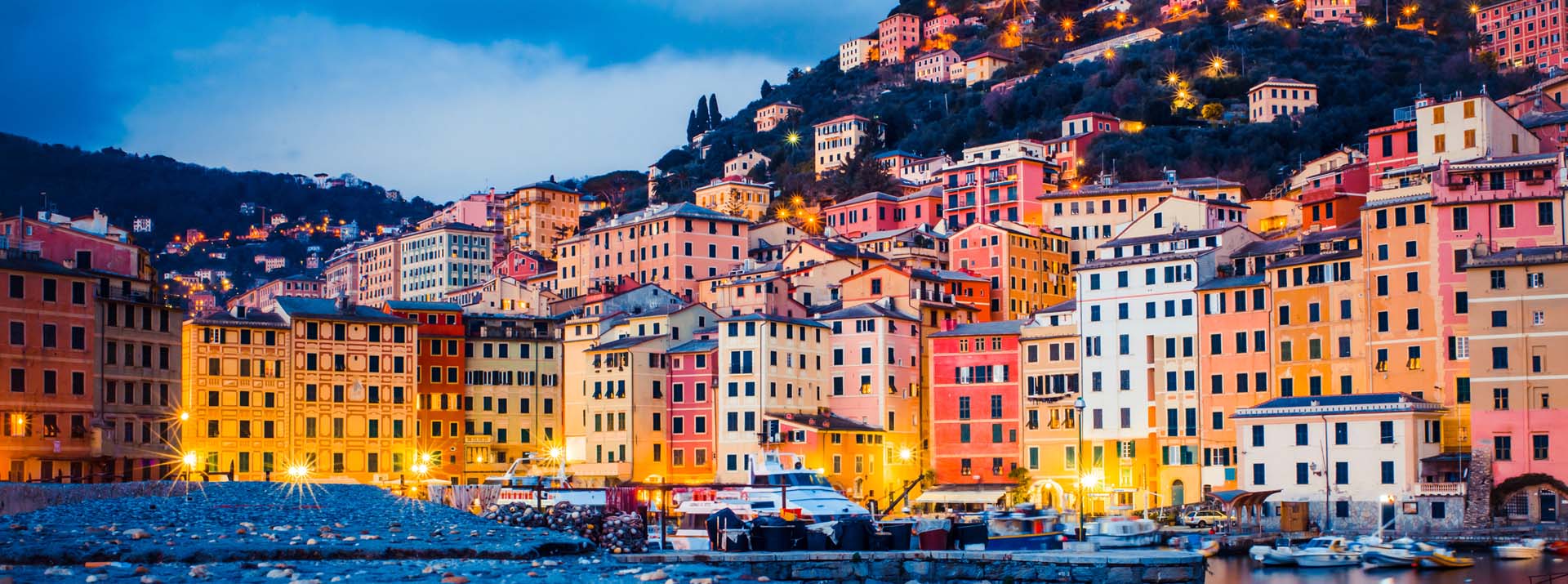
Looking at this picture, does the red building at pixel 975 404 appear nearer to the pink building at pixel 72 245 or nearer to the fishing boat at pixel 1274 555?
the fishing boat at pixel 1274 555

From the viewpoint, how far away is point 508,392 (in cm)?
11406

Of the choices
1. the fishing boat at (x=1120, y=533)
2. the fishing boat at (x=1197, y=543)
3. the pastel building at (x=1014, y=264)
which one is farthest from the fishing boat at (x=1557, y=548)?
the pastel building at (x=1014, y=264)

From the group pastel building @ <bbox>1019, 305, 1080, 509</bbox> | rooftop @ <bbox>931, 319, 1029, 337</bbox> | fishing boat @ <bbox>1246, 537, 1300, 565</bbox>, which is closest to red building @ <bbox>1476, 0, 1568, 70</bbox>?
rooftop @ <bbox>931, 319, 1029, 337</bbox>

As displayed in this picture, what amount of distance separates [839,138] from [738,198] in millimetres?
23850

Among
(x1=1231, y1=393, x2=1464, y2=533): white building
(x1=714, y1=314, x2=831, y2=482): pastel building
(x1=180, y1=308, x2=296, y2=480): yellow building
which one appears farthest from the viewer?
(x1=180, y1=308, x2=296, y2=480): yellow building

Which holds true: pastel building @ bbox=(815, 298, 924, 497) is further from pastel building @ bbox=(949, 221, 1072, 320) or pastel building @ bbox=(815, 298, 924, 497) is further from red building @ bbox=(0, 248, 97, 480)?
red building @ bbox=(0, 248, 97, 480)

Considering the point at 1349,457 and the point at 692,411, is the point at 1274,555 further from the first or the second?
the point at 692,411

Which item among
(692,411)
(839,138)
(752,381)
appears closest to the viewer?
(752,381)

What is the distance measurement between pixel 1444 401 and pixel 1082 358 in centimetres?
1918

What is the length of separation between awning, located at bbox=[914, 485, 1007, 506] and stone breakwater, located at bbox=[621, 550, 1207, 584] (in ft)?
144

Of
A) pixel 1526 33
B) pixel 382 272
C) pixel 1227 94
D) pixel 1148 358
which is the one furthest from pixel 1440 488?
pixel 382 272

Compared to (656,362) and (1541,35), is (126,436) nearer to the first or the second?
(656,362)

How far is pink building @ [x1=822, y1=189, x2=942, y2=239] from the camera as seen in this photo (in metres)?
144

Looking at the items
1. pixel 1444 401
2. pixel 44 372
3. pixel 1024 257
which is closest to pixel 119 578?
pixel 44 372
